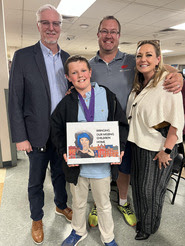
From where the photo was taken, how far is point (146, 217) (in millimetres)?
1622

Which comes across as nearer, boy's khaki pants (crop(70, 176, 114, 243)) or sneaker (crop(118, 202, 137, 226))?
boy's khaki pants (crop(70, 176, 114, 243))

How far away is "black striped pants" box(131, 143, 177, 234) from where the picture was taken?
1.49 m

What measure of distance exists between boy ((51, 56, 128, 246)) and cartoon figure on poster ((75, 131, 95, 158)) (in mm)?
134

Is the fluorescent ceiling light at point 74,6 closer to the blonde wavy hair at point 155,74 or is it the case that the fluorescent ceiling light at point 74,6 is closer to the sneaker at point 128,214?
the blonde wavy hair at point 155,74

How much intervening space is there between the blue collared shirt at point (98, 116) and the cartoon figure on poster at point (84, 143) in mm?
144

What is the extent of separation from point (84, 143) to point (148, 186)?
2.28 feet

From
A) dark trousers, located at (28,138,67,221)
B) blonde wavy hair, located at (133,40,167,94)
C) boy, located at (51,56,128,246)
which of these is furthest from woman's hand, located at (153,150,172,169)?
dark trousers, located at (28,138,67,221)

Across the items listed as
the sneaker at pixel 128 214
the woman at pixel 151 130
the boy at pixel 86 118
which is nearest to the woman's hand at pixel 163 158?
the woman at pixel 151 130

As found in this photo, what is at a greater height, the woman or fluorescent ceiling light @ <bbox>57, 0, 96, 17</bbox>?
fluorescent ceiling light @ <bbox>57, 0, 96, 17</bbox>

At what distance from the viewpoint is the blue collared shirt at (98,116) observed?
1.37 metres

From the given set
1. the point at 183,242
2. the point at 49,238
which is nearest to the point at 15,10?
the point at 49,238

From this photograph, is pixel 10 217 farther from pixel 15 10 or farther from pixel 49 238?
pixel 15 10

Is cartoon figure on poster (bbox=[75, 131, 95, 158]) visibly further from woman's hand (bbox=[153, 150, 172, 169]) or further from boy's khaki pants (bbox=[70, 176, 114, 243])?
woman's hand (bbox=[153, 150, 172, 169])

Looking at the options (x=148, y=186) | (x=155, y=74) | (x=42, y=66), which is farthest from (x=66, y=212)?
(x=155, y=74)
